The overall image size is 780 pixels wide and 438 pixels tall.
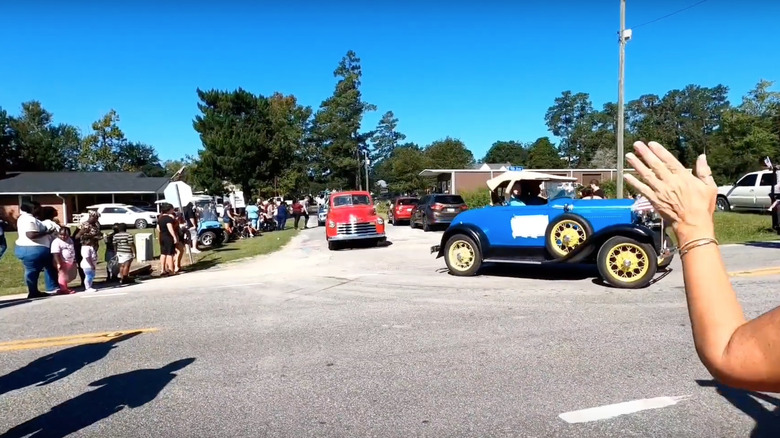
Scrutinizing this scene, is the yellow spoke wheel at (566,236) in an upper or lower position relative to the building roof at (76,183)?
lower

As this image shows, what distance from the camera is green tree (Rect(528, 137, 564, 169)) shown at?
96.2 metres

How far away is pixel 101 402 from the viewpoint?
4.23 meters

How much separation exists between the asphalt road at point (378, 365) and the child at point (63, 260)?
3.76 feet

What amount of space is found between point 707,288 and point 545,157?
101581 millimetres

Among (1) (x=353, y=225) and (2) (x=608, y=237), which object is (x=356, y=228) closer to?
(1) (x=353, y=225)

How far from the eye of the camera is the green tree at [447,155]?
63.6m

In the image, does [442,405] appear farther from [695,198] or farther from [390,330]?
[695,198]

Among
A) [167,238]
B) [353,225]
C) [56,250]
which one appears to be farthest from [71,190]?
[56,250]

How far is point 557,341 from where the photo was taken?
543 centimetres

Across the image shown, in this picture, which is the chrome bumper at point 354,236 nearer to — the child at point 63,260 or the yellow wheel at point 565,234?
the child at point 63,260

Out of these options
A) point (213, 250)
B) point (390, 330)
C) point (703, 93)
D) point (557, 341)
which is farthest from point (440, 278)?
point (703, 93)

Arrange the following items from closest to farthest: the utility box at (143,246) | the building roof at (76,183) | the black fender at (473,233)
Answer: the black fender at (473,233), the utility box at (143,246), the building roof at (76,183)

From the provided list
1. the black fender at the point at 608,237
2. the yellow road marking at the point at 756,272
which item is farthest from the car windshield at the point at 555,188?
the yellow road marking at the point at 756,272

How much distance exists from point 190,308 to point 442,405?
17.4ft
